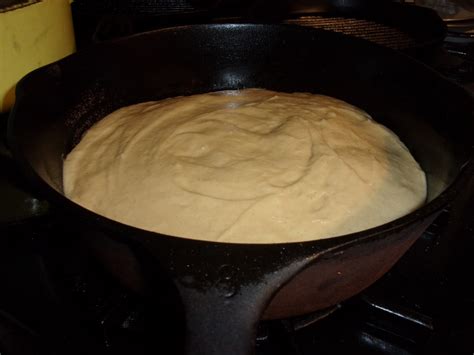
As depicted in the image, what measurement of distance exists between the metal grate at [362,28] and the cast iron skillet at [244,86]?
554 mm

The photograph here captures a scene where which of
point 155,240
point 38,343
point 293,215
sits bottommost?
point 38,343

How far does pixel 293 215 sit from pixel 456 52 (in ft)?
4.50

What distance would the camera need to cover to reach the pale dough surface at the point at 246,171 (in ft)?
2.55

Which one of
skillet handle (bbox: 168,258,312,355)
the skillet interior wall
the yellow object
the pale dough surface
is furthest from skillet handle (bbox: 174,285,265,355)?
the yellow object

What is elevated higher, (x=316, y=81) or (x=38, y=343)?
(x=316, y=81)

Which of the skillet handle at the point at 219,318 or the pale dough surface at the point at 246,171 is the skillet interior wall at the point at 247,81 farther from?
the skillet handle at the point at 219,318

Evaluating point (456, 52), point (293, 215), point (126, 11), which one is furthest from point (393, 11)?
point (293, 215)

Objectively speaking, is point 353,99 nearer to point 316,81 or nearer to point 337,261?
point 316,81

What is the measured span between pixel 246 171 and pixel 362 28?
114 centimetres

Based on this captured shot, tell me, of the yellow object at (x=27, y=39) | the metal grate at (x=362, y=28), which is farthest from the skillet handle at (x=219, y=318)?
the metal grate at (x=362, y=28)

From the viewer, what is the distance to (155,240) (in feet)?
1.69

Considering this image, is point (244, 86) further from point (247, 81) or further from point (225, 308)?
point (225, 308)

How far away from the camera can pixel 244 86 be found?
1.26 meters

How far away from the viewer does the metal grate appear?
5.46 feet
